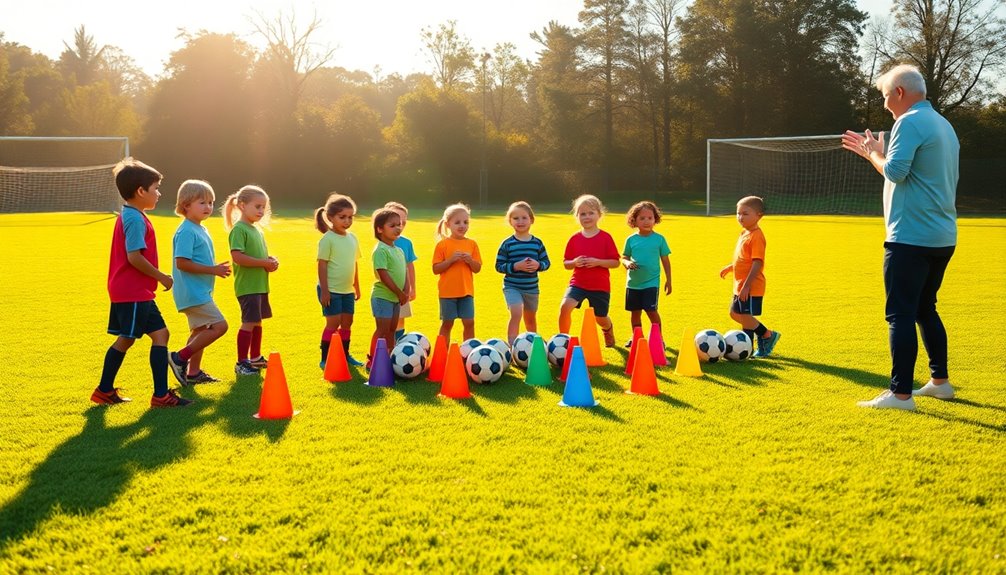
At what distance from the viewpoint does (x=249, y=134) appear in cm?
4753

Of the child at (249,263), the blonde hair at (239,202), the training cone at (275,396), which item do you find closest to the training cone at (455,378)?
the training cone at (275,396)

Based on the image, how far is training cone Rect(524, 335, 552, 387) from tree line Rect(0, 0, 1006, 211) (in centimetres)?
4149

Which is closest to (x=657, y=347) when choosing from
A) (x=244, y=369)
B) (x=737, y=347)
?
(x=737, y=347)

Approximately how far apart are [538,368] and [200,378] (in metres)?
2.71

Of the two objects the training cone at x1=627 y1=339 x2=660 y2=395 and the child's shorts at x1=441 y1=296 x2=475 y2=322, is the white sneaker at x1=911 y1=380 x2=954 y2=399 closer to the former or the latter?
the training cone at x1=627 y1=339 x2=660 y2=395

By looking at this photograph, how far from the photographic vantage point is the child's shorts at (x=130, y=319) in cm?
555

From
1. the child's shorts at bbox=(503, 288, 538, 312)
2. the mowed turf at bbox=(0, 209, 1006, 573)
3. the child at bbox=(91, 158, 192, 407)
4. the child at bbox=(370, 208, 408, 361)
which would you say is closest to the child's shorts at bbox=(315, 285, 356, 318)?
the child at bbox=(370, 208, 408, 361)

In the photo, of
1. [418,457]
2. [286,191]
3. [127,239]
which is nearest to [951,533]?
[418,457]

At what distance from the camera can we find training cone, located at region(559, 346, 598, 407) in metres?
5.51

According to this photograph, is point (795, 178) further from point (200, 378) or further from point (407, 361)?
point (200, 378)

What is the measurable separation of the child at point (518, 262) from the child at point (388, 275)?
1.00m

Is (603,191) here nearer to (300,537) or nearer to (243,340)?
(243,340)

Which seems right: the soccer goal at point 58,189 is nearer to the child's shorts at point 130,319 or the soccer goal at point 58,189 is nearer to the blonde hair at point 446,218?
the blonde hair at point 446,218

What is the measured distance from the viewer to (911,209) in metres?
5.27
